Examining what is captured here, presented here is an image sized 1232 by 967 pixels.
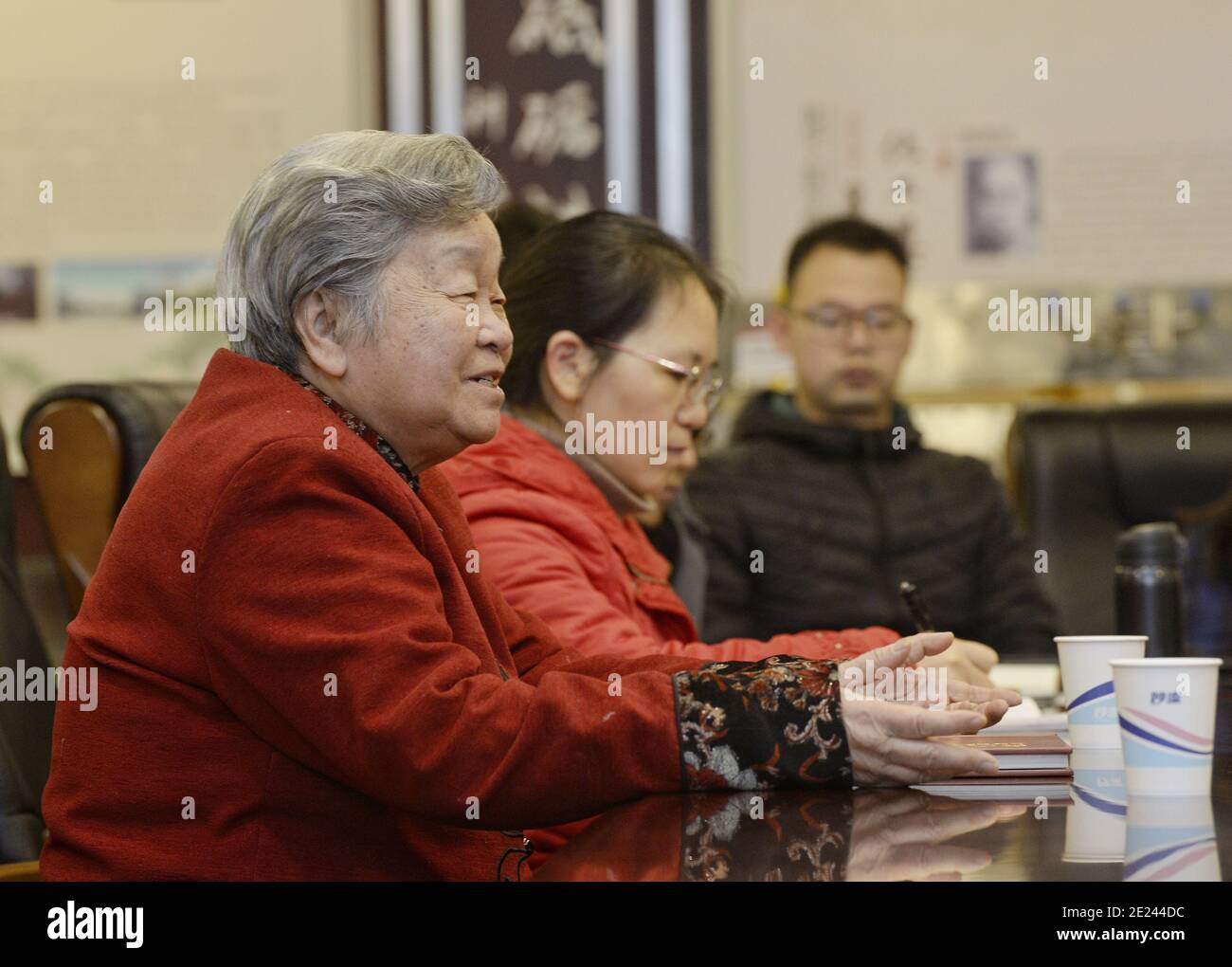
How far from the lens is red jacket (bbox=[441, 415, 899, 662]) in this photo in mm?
1485

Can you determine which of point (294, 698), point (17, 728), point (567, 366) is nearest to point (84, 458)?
point (17, 728)

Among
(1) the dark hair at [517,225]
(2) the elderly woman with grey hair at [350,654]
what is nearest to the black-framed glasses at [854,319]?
(1) the dark hair at [517,225]

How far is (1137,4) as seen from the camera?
3.98 metres

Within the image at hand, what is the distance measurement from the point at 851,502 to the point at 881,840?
1.87 m

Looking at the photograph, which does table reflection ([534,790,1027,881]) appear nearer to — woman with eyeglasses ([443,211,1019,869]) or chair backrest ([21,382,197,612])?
woman with eyeglasses ([443,211,1019,869])

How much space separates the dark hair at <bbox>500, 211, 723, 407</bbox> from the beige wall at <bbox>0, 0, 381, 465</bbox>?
8.08ft

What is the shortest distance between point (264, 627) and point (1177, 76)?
3.65 meters

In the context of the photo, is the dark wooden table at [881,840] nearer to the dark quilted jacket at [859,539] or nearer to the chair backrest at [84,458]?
the chair backrest at [84,458]

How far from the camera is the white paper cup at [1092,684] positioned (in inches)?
45.6

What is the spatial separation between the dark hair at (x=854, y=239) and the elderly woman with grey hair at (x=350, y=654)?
5.96ft

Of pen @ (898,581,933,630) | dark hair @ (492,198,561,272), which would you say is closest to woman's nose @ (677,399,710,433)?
dark hair @ (492,198,561,272)

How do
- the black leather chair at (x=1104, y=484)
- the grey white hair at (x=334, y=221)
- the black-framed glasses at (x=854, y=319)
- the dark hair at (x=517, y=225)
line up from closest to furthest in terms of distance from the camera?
the grey white hair at (x=334, y=221) < the dark hair at (x=517, y=225) < the black leather chair at (x=1104, y=484) < the black-framed glasses at (x=854, y=319)

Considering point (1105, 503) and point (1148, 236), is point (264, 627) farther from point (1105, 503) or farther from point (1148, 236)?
point (1148, 236)
